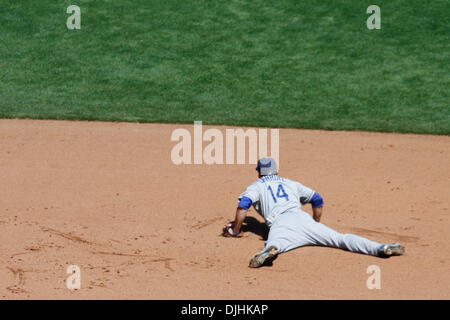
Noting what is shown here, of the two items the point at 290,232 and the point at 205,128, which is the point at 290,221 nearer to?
the point at 290,232

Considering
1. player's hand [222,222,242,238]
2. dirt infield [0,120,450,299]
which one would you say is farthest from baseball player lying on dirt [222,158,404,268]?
dirt infield [0,120,450,299]

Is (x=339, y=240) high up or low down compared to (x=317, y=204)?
down

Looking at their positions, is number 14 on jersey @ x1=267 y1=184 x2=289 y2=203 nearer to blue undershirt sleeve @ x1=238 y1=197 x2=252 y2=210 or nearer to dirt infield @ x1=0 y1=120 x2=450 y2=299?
blue undershirt sleeve @ x1=238 y1=197 x2=252 y2=210

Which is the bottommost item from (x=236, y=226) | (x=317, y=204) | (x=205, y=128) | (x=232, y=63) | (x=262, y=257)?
(x=262, y=257)

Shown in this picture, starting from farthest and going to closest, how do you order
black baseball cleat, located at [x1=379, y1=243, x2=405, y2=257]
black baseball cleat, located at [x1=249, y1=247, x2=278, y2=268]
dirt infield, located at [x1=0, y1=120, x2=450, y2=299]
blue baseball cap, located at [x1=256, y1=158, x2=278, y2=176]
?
blue baseball cap, located at [x1=256, y1=158, x2=278, y2=176] → black baseball cleat, located at [x1=379, y1=243, x2=405, y2=257] → black baseball cleat, located at [x1=249, y1=247, x2=278, y2=268] → dirt infield, located at [x1=0, y1=120, x2=450, y2=299]

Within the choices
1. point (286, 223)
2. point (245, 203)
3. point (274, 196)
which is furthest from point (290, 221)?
point (245, 203)

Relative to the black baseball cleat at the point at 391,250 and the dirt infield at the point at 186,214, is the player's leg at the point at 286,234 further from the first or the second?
the black baseball cleat at the point at 391,250

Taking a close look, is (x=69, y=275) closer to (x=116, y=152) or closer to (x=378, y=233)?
(x=378, y=233)
